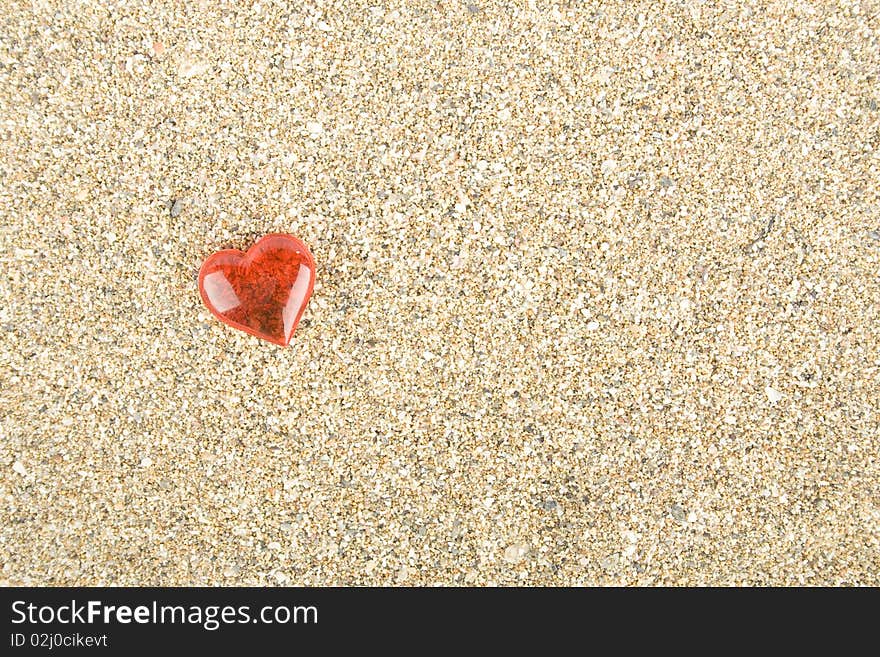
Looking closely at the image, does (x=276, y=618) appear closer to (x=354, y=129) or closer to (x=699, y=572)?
(x=699, y=572)

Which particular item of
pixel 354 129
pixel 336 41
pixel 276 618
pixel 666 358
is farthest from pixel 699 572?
pixel 336 41

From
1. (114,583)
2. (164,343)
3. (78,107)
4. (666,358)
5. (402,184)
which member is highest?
(78,107)

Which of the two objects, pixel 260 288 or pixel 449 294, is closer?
pixel 260 288

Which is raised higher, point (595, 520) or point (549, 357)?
point (549, 357)
